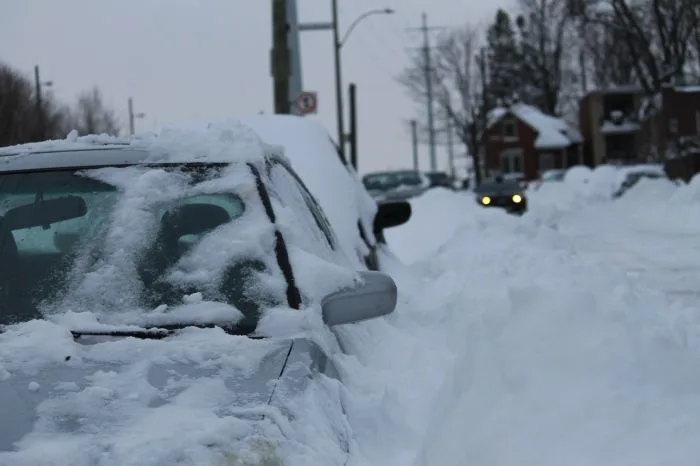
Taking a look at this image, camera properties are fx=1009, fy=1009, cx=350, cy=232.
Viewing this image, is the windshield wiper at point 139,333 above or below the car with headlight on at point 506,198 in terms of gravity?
above

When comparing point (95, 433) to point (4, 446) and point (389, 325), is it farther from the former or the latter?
point (389, 325)

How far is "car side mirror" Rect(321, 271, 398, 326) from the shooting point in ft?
11.0

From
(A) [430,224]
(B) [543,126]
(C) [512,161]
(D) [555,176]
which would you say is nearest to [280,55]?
(A) [430,224]

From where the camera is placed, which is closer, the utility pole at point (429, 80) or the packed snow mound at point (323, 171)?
the packed snow mound at point (323, 171)

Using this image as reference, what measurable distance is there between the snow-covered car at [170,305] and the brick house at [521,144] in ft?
230

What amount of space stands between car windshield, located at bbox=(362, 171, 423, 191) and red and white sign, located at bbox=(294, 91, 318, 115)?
8.85 m

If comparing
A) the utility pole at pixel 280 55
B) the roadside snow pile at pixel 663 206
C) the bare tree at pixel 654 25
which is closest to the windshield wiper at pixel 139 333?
the utility pole at pixel 280 55

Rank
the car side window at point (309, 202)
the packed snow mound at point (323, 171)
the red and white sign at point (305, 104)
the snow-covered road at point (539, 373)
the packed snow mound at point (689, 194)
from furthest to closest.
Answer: the packed snow mound at point (689, 194) → the red and white sign at point (305, 104) → the packed snow mound at point (323, 171) → the car side window at point (309, 202) → the snow-covered road at point (539, 373)

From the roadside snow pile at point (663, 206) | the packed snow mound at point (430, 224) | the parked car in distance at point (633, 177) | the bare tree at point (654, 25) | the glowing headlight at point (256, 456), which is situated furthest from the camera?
the bare tree at point (654, 25)

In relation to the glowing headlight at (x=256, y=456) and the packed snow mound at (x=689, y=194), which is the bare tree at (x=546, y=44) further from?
the glowing headlight at (x=256, y=456)

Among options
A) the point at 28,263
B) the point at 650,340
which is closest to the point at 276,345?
the point at 28,263

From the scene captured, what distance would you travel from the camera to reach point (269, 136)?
25.8ft

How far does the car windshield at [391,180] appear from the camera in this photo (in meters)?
26.3

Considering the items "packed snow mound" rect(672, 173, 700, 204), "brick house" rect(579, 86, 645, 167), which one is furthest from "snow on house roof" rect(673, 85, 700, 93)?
"packed snow mound" rect(672, 173, 700, 204)
